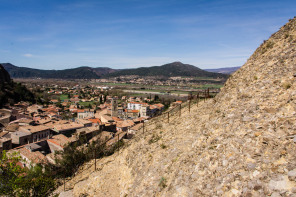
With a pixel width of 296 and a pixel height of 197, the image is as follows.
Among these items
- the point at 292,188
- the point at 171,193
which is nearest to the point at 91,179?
the point at 171,193

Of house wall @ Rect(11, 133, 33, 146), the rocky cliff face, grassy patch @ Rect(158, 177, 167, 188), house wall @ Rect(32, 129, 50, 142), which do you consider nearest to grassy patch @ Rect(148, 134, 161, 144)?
the rocky cliff face

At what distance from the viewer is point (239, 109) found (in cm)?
814

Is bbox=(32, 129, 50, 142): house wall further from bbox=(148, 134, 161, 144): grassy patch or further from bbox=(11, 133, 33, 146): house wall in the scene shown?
bbox=(148, 134, 161, 144): grassy patch

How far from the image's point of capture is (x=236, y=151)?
20.0 ft

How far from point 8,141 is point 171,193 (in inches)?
1441

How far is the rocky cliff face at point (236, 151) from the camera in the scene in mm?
5082

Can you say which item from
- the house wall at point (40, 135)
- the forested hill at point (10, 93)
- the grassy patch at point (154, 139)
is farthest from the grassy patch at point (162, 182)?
the forested hill at point (10, 93)

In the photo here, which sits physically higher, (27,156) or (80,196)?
(80,196)

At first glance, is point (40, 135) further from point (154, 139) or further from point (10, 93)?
point (10, 93)

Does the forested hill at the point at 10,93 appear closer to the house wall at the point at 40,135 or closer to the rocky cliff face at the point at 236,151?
the house wall at the point at 40,135

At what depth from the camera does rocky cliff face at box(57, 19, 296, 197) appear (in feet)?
16.7

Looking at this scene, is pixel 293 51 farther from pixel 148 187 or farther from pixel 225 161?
pixel 148 187

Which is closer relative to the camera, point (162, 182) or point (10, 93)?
point (162, 182)

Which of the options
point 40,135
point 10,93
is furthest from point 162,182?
point 10,93
